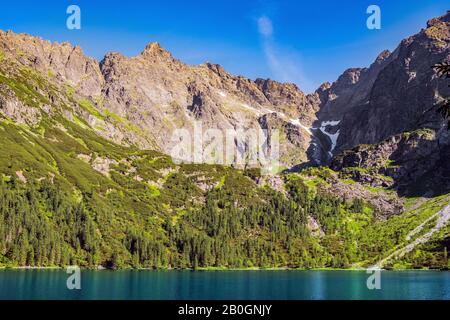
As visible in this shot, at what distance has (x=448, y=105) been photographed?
20688 millimetres
